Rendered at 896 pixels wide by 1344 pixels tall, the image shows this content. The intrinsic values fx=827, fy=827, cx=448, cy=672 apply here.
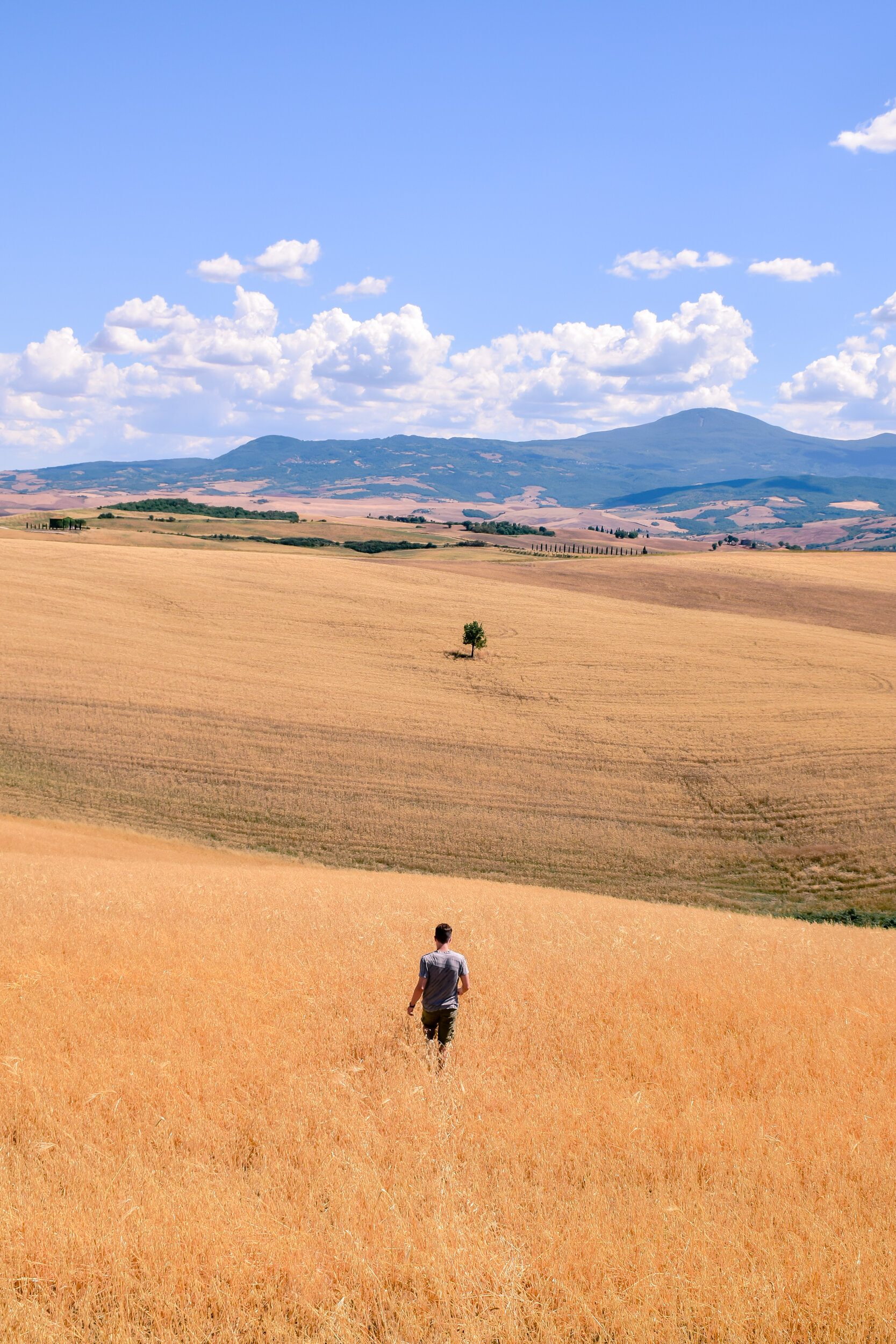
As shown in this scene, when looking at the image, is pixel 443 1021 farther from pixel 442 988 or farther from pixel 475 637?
pixel 475 637

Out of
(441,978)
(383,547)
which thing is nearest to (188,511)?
(383,547)

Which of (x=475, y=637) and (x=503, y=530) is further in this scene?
(x=503, y=530)

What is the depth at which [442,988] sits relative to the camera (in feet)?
28.8

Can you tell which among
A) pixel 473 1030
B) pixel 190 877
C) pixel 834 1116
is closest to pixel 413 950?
pixel 473 1030

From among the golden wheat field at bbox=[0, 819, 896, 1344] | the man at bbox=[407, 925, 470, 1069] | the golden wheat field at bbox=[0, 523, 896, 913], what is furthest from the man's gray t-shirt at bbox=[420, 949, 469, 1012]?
the golden wheat field at bbox=[0, 523, 896, 913]

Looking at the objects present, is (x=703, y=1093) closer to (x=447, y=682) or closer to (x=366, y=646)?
(x=447, y=682)

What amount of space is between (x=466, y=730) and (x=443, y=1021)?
3430cm

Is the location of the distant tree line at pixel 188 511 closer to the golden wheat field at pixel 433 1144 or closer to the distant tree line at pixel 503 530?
the distant tree line at pixel 503 530

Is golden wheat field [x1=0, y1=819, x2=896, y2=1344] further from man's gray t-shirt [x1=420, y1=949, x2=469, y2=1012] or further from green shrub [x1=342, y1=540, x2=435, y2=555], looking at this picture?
green shrub [x1=342, y1=540, x2=435, y2=555]

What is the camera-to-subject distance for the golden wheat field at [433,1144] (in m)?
5.27

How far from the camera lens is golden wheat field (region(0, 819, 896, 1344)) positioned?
527 cm

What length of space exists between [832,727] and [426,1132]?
42226 millimetres

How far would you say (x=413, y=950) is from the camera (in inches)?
495

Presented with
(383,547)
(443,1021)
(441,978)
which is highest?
(383,547)
